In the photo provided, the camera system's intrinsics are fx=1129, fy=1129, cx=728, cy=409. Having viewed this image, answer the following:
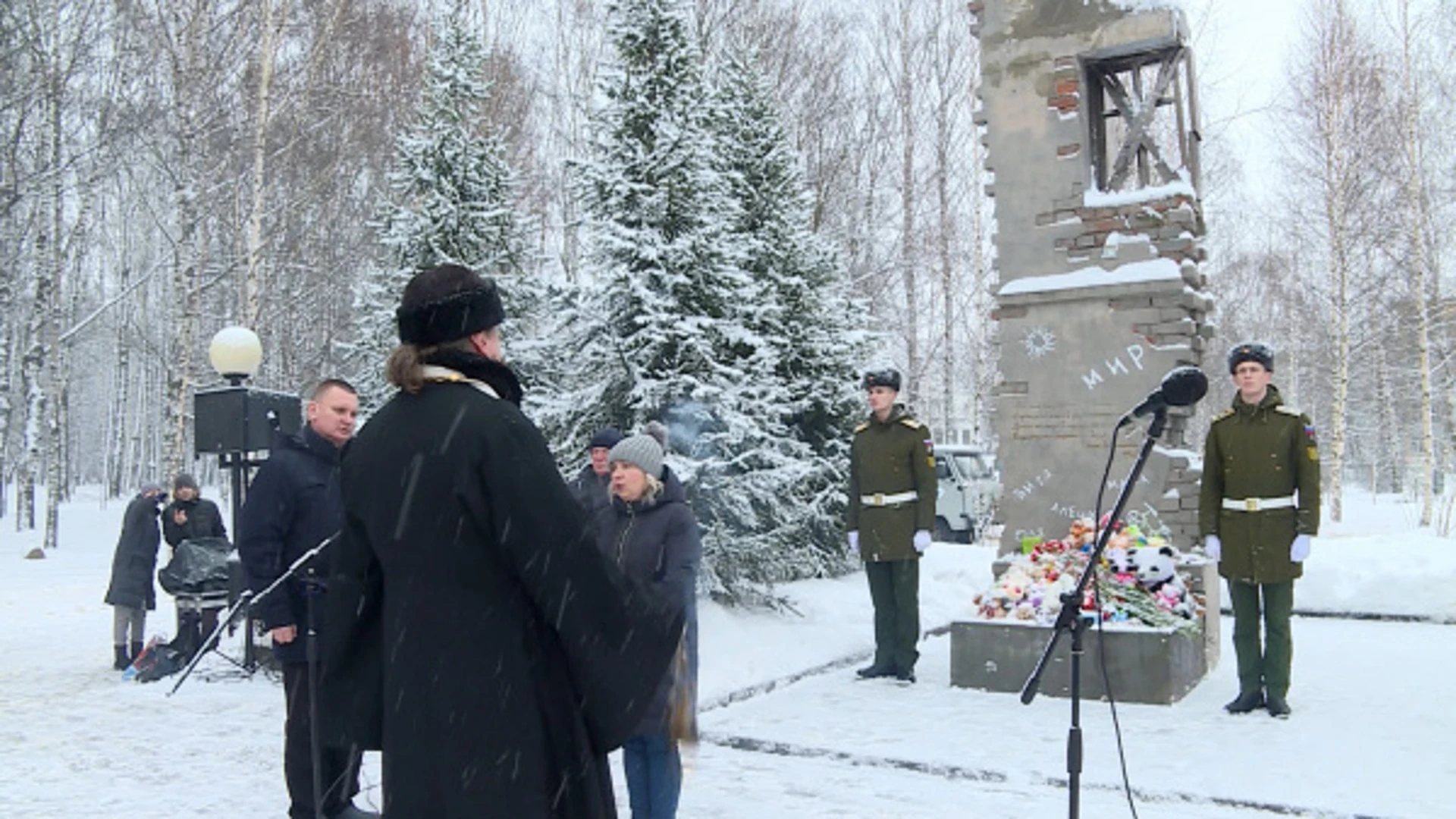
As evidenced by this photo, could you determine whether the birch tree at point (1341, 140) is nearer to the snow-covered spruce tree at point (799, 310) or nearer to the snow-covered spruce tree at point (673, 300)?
the snow-covered spruce tree at point (799, 310)

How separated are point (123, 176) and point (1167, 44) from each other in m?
32.0

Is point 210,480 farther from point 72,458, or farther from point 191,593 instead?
point 191,593

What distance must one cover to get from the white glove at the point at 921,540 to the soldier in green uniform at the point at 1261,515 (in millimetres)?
1752

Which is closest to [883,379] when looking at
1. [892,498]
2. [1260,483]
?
[892,498]

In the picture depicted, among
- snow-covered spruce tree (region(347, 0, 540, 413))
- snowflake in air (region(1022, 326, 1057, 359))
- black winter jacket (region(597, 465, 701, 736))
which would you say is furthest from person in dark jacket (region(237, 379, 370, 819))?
snow-covered spruce tree (region(347, 0, 540, 413))

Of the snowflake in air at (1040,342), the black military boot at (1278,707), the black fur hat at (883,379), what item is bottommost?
the black military boot at (1278,707)

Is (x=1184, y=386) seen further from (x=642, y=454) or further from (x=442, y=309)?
(x=442, y=309)

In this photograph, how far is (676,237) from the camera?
976cm

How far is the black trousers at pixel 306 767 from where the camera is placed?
15.5 feet

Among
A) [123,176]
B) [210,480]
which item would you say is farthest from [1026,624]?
[210,480]

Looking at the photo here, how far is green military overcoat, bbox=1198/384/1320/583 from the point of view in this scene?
6.49 m

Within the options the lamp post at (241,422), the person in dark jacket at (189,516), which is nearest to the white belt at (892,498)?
the lamp post at (241,422)

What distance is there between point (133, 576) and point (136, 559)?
0.63ft

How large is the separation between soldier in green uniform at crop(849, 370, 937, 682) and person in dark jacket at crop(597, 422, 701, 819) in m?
3.13
